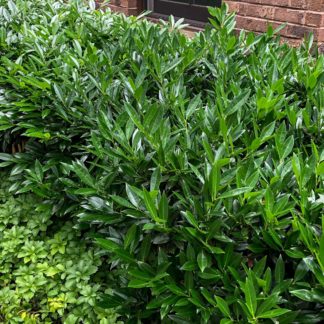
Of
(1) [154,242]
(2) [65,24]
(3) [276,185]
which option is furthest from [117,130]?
(2) [65,24]

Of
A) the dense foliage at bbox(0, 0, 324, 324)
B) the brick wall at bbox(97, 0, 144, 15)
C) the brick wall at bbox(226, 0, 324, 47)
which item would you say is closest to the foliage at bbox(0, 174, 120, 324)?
the dense foliage at bbox(0, 0, 324, 324)

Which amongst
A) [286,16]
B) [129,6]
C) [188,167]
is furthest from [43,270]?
[129,6]

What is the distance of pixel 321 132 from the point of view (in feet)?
7.86

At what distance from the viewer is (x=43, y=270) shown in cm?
280

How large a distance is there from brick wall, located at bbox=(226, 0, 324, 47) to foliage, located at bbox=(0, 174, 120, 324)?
2775 mm

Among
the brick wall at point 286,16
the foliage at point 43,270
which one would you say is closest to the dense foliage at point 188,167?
the foliage at point 43,270

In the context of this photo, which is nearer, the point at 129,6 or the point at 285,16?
the point at 285,16

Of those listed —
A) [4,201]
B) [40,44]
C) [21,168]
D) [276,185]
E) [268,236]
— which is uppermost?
[40,44]

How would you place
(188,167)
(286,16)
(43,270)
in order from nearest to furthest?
1. (188,167)
2. (43,270)
3. (286,16)

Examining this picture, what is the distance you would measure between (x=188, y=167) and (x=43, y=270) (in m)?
1.21

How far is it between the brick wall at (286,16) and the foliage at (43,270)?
9.11 ft

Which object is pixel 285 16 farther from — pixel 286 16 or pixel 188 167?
pixel 188 167

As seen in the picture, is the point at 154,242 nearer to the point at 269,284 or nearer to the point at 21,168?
the point at 269,284

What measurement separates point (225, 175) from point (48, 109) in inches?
55.3
